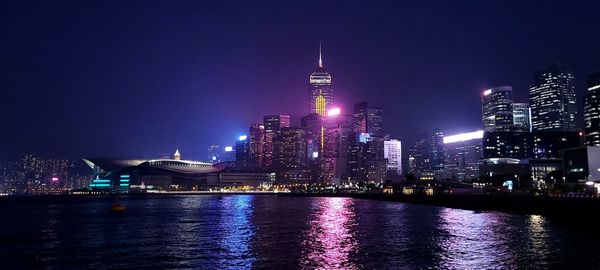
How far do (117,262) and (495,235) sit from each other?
3671 centimetres

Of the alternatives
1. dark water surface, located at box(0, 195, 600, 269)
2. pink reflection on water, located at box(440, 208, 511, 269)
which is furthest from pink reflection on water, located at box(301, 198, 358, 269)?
pink reflection on water, located at box(440, 208, 511, 269)

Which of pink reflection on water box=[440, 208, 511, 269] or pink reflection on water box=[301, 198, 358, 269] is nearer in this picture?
pink reflection on water box=[301, 198, 358, 269]

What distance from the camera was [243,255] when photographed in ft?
128

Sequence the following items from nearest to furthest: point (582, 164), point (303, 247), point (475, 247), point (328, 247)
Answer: point (475, 247) → point (303, 247) → point (328, 247) → point (582, 164)

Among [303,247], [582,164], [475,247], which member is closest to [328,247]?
[303,247]

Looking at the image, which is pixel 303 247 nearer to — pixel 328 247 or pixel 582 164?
pixel 328 247

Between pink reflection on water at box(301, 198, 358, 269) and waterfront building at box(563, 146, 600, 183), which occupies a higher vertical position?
waterfront building at box(563, 146, 600, 183)

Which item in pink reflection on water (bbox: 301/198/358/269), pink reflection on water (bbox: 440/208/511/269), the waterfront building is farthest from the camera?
the waterfront building

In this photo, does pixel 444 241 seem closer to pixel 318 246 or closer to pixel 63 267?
pixel 318 246

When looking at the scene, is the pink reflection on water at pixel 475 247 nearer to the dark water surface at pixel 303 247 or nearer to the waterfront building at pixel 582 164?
the dark water surface at pixel 303 247

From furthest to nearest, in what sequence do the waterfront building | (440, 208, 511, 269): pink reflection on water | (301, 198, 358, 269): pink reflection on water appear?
the waterfront building, (440, 208, 511, 269): pink reflection on water, (301, 198, 358, 269): pink reflection on water

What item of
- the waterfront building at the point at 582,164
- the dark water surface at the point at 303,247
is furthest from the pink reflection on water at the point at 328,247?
the waterfront building at the point at 582,164

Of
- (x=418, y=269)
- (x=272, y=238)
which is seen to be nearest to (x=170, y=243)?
(x=272, y=238)

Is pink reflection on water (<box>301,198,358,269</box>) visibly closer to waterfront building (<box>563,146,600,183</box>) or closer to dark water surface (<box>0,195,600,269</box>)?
dark water surface (<box>0,195,600,269</box>)
